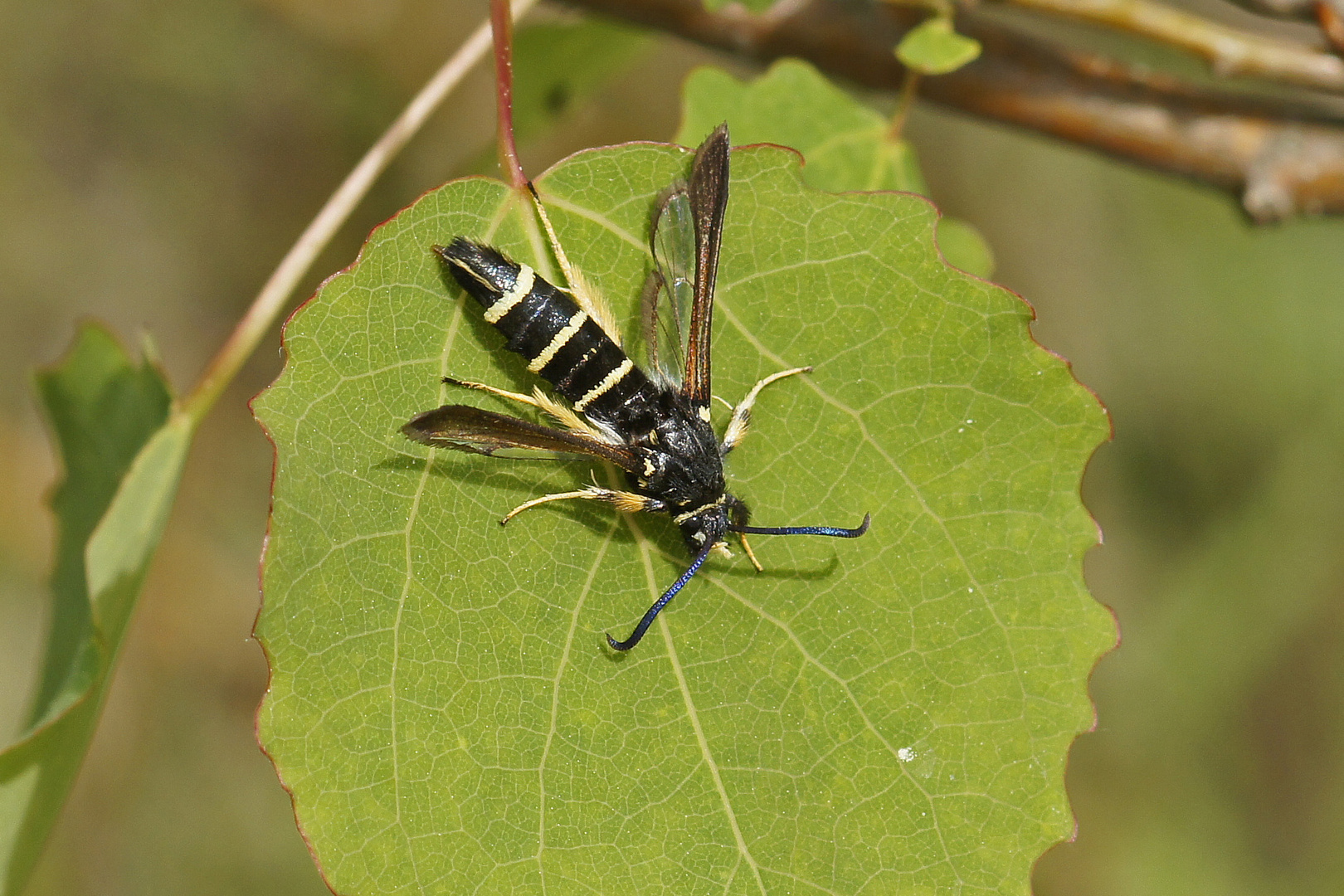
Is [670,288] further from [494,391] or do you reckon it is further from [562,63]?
[562,63]

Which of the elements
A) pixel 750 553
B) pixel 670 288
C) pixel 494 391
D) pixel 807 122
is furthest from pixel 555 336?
pixel 807 122

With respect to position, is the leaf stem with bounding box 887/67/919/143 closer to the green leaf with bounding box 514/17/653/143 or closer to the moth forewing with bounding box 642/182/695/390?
the moth forewing with bounding box 642/182/695/390

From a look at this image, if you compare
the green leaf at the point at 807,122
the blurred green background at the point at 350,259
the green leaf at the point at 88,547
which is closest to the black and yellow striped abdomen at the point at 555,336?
the green leaf at the point at 807,122

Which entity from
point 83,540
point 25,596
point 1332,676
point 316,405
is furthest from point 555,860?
point 1332,676

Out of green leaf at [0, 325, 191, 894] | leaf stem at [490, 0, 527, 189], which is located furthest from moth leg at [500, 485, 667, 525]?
green leaf at [0, 325, 191, 894]

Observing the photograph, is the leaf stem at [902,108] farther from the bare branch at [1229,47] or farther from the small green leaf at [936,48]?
the bare branch at [1229,47]
